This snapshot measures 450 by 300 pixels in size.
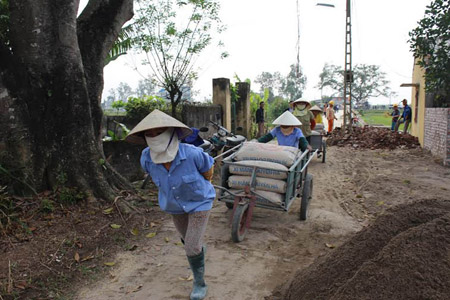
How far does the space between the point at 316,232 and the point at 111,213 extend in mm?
2885

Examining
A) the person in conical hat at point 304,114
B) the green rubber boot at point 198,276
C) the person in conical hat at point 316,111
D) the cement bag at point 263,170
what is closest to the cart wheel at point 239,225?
the cement bag at point 263,170

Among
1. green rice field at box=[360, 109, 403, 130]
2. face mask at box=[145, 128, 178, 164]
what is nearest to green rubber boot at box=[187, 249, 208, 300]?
face mask at box=[145, 128, 178, 164]

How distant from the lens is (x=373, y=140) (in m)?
14.9

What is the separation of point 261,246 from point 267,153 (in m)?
1.32

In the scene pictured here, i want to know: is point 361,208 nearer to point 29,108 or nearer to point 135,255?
point 135,255

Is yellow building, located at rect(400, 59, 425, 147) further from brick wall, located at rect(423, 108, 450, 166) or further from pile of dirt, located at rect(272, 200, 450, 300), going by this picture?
pile of dirt, located at rect(272, 200, 450, 300)

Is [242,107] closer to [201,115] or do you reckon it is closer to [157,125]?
[201,115]

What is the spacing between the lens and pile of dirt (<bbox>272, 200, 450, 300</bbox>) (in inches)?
91.5

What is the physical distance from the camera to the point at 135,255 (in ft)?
14.9

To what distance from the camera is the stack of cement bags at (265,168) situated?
507 cm

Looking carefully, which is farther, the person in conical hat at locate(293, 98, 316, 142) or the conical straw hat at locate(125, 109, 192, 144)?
the person in conical hat at locate(293, 98, 316, 142)

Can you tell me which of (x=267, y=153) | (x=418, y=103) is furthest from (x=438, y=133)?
(x=267, y=153)

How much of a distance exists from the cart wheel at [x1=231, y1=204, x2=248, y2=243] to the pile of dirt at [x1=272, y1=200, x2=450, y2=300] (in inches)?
53.6

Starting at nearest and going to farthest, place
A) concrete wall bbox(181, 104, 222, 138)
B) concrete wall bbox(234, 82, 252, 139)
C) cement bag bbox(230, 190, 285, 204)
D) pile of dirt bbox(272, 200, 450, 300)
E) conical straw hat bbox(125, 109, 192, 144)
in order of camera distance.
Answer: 1. pile of dirt bbox(272, 200, 450, 300)
2. conical straw hat bbox(125, 109, 192, 144)
3. cement bag bbox(230, 190, 285, 204)
4. concrete wall bbox(181, 104, 222, 138)
5. concrete wall bbox(234, 82, 252, 139)
